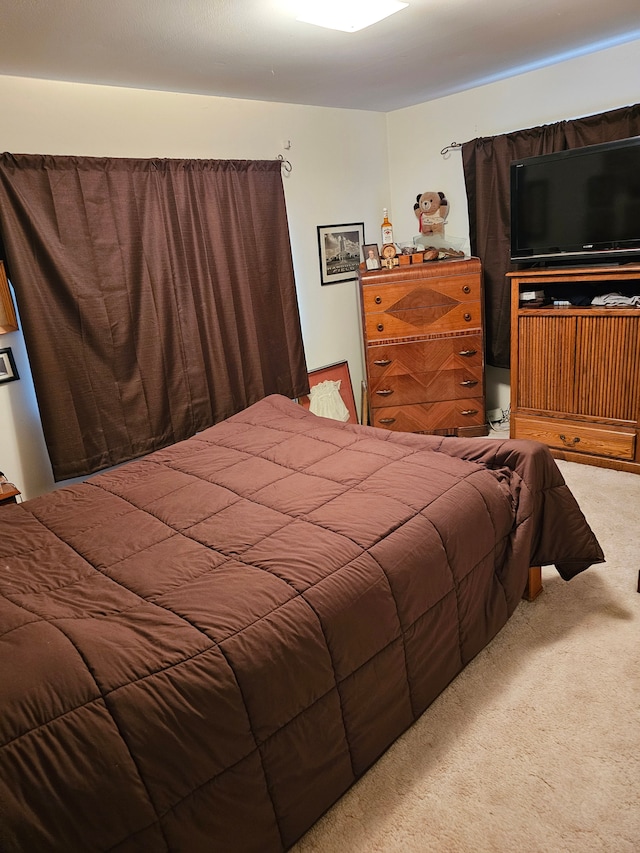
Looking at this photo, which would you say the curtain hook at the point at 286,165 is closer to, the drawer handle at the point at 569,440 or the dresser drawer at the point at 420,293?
the dresser drawer at the point at 420,293

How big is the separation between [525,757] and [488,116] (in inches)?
158

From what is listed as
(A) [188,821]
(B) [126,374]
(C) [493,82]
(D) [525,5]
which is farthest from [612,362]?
(A) [188,821]

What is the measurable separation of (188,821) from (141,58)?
297cm

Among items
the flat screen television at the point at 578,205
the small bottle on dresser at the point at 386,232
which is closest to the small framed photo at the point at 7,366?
the small bottle on dresser at the point at 386,232

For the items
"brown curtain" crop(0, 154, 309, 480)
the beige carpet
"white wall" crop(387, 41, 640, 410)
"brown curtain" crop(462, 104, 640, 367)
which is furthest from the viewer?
"brown curtain" crop(462, 104, 640, 367)

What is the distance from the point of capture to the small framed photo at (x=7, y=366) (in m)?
2.90

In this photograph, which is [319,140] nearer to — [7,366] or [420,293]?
[420,293]

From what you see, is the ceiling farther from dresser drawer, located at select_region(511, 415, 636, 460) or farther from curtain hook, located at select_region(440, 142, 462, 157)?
dresser drawer, located at select_region(511, 415, 636, 460)

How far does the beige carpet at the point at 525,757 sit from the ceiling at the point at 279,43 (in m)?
2.55

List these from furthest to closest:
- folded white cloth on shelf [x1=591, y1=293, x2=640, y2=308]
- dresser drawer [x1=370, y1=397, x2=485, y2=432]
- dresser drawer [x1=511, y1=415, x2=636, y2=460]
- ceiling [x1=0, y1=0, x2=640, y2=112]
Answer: dresser drawer [x1=370, y1=397, x2=485, y2=432], dresser drawer [x1=511, y1=415, x2=636, y2=460], folded white cloth on shelf [x1=591, y1=293, x2=640, y2=308], ceiling [x1=0, y1=0, x2=640, y2=112]

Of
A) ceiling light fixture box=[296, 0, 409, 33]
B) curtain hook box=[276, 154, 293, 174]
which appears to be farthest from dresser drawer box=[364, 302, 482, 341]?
ceiling light fixture box=[296, 0, 409, 33]

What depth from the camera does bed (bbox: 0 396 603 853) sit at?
3.70 ft

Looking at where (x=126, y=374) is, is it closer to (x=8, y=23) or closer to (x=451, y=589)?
(x=8, y=23)

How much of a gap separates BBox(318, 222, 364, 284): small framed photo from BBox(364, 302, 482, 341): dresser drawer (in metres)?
0.57
